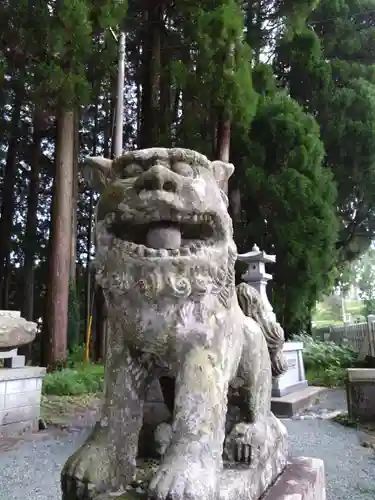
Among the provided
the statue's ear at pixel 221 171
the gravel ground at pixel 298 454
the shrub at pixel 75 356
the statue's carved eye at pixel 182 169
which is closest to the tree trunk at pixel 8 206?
the shrub at pixel 75 356

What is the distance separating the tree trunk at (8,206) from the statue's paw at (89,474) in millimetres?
11605

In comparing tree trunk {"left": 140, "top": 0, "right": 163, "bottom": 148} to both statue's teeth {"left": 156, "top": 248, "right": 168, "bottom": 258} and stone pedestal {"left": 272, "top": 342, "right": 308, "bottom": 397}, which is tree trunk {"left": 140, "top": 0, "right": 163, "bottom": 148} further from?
statue's teeth {"left": 156, "top": 248, "right": 168, "bottom": 258}

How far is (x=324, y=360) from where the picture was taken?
9109 mm

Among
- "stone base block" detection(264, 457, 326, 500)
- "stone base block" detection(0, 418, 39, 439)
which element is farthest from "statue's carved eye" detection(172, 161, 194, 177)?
"stone base block" detection(0, 418, 39, 439)

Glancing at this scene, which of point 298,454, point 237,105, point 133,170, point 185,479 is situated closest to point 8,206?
point 237,105

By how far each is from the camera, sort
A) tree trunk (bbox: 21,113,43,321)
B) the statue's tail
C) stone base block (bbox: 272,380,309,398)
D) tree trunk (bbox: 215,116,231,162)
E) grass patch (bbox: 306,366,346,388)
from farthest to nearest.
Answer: tree trunk (bbox: 21,113,43,321) → tree trunk (bbox: 215,116,231,162) → grass patch (bbox: 306,366,346,388) → stone base block (bbox: 272,380,309,398) → the statue's tail

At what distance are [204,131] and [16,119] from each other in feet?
18.1

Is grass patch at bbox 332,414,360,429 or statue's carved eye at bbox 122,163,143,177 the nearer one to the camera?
statue's carved eye at bbox 122,163,143,177

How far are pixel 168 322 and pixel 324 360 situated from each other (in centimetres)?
833

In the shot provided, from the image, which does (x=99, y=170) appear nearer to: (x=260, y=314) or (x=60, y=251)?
(x=260, y=314)

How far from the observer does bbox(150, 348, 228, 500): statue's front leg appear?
122 cm

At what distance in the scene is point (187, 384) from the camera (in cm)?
138

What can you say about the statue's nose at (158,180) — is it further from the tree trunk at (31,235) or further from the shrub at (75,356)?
the tree trunk at (31,235)

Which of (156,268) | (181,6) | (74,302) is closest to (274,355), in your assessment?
(156,268)
